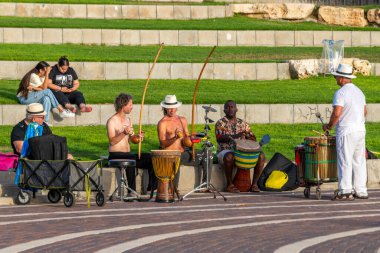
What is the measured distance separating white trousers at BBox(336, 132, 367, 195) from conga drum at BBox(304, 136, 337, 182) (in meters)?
0.29

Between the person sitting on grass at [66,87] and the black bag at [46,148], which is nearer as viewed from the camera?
the black bag at [46,148]

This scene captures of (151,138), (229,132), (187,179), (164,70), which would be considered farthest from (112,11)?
(187,179)

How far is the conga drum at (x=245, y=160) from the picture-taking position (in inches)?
722

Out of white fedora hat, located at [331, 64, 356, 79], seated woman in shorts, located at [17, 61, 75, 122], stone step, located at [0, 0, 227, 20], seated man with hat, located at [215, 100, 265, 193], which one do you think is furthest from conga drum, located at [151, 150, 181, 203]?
stone step, located at [0, 0, 227, 20]

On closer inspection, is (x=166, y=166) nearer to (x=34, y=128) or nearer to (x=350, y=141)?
(x=34, y=128)

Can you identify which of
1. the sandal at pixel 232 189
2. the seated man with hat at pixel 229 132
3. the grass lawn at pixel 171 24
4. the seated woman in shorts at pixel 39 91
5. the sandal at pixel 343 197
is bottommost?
the sandal at pixel 343 197

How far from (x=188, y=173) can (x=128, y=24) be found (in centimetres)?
1583

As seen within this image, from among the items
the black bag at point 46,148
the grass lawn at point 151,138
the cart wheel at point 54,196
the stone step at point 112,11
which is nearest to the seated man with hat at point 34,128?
the black bag at point 46,148

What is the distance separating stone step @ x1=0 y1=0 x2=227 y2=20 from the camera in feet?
115

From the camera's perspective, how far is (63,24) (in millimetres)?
32875

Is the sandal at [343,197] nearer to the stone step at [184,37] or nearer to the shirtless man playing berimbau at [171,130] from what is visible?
the shirtless man playing berimbau at [171,130]

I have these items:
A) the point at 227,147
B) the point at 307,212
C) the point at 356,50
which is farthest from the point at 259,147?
the point at 356,50

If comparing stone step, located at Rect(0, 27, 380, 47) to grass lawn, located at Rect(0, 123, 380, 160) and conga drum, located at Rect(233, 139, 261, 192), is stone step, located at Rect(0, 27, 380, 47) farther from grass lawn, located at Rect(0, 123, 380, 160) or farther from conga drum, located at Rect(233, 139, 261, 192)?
conga drum, located at Rect(233, 139, 261, 192)

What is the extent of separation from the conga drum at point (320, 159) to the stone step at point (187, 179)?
1.54m
